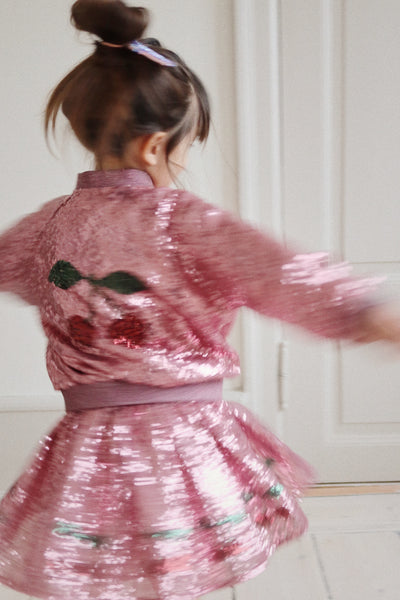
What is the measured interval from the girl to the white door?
0.95 meters

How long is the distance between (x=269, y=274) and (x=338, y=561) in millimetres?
1021

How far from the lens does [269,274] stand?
75 cm

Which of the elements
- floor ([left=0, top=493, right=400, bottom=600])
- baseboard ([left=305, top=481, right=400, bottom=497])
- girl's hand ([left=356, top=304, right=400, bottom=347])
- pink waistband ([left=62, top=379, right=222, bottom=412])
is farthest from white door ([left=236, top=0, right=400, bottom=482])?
girl's hand ([left=356, top=304, right=400, bottom=347])

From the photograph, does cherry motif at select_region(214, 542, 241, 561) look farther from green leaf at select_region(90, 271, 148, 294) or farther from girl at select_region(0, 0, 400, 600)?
green leaf at select_region(90, 271, 148, 294)

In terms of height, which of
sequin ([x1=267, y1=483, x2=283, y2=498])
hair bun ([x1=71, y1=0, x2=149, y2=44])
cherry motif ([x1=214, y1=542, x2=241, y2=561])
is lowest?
cherry motif ([x1=214, y1=542, x2=241, y2=561])

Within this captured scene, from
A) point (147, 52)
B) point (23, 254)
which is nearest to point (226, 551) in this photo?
point (23, 254)

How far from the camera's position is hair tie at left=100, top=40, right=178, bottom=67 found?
0.83m

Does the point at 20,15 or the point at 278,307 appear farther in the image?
the point at 20,15

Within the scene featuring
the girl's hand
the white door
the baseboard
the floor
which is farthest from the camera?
the baseboard

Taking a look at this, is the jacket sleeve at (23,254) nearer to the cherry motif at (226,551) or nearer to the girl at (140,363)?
the girl at (140,363)

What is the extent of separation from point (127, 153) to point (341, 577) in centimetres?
107

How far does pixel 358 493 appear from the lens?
1885 millimetres

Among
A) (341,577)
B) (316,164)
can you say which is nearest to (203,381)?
A: (341,577)

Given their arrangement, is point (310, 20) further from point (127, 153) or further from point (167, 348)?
point (167, 348)
